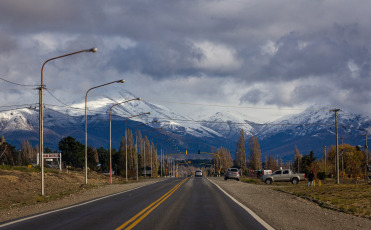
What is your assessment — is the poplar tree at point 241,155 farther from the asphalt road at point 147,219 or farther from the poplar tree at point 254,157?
the asphalt road at point 147,219

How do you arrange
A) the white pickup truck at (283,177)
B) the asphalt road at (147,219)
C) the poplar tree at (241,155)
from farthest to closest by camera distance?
the poplar tree at (241,155), the white pickup truck at (283,177), the asphalt road at (147,219)

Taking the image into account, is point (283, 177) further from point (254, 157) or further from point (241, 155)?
point (254, 157)

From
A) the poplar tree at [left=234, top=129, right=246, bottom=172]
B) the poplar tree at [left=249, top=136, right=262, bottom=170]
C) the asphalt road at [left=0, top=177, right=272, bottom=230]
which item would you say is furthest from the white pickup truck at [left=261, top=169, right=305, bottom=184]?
the poplar tree at [left=249, top=136, right=262, bottom=170]

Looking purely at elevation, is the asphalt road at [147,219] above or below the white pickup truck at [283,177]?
above

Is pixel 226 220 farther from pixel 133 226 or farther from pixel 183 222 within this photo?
pixel 133 226

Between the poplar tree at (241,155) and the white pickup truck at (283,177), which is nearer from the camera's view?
the white pickup truck at (283,177)

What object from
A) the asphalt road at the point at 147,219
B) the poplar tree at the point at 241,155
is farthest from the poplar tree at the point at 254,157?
the asphalt road at the point at 147,219

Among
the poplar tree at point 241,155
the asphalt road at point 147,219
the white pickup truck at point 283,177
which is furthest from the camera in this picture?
the poplar tree at point 241,155

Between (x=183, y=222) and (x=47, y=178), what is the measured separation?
142ft

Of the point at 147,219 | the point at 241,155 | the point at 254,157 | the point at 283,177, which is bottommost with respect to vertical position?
the point at 283,177

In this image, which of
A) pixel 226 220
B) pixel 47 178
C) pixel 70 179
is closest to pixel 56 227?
pixel 226 220

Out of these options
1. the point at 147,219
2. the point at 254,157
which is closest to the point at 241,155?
the point at 254,157

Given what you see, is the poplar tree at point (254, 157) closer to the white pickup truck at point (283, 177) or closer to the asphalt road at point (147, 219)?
the white pickup truck at point (283, 177)

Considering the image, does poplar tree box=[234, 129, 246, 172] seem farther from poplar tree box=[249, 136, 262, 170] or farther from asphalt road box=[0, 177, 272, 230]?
asphalt road box=[0, 177, 272, 230]
